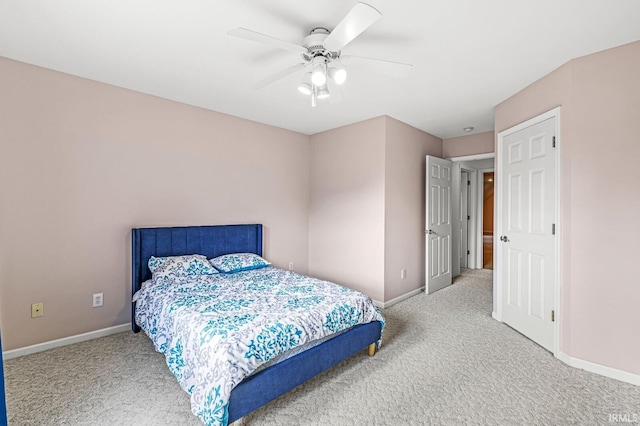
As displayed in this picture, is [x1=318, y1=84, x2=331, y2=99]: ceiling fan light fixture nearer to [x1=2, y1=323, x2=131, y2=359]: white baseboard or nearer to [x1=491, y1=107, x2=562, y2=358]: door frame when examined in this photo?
[x1=491, y1=107, x2=562, y2=358]: door frame

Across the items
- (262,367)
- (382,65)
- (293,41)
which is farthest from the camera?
(293,41)

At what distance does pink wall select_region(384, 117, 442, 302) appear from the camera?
12.3ft

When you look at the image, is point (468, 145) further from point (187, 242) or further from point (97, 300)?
point (97, 300)

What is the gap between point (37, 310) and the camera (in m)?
2.50

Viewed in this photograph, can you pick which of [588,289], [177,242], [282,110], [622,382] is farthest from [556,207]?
[177,242]

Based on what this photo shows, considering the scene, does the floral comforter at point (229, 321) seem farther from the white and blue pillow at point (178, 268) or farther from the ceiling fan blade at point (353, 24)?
the ceiling fan blade at point (353, 24)

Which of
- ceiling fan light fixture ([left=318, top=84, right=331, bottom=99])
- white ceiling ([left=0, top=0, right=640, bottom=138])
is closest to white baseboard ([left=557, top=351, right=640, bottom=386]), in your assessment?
white ceiling ([left=0, top=0, right=640, bottom=138])

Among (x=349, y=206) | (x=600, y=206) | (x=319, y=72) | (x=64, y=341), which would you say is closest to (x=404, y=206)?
(x=349, y=206)

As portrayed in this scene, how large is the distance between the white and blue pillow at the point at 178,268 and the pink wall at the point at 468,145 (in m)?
3.95

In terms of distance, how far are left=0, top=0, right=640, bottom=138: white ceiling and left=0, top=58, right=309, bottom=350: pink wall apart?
248 mm

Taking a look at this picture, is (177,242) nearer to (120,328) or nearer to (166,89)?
(120,328)

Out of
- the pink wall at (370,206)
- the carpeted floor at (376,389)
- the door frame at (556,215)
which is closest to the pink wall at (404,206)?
the pink wall at (370,206)

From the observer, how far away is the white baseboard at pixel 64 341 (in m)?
2.41

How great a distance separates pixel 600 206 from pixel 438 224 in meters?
2.21
